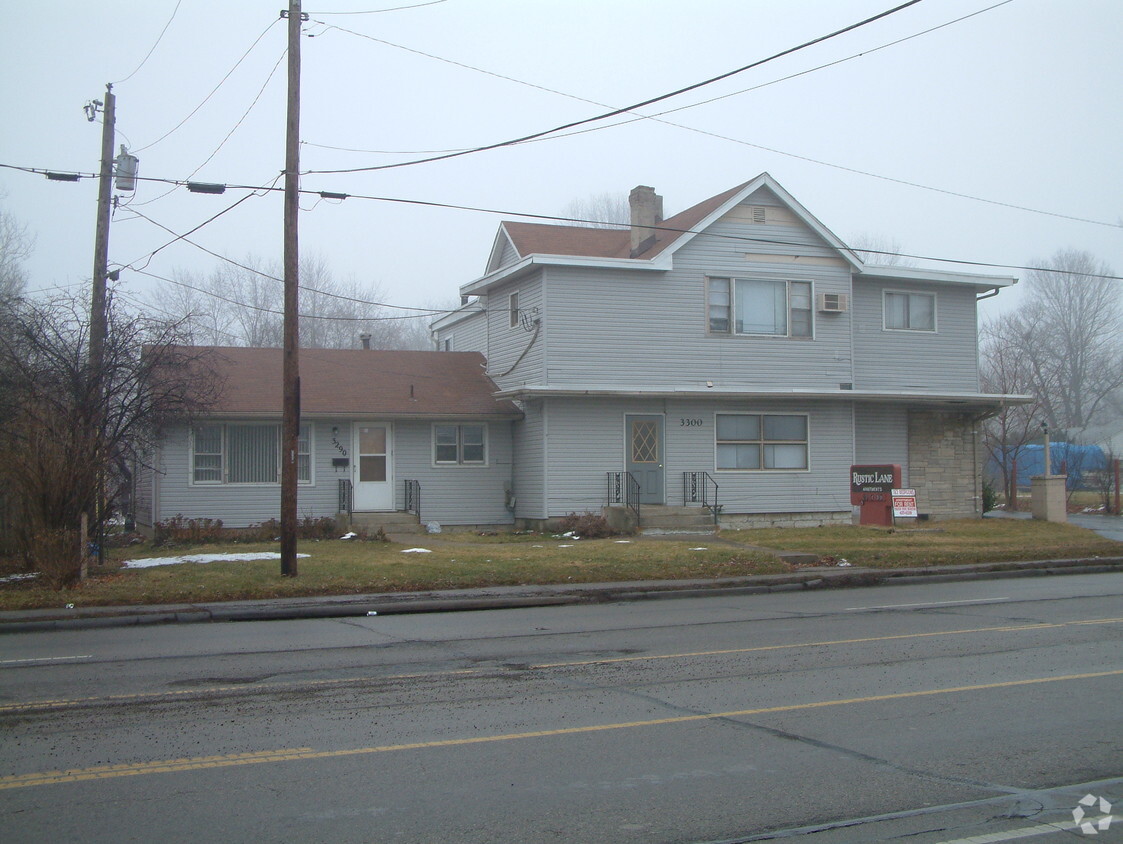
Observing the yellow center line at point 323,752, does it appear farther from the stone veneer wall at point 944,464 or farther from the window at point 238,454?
the stone veneer wall at point 944,464

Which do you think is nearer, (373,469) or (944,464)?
(373,469)

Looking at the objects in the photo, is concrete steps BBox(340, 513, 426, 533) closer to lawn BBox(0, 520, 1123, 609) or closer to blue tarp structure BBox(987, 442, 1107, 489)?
lawn BBox(0, 520, 1123, 609)

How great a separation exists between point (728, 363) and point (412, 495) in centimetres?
873

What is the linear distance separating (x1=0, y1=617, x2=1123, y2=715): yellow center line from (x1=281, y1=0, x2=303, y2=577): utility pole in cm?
756

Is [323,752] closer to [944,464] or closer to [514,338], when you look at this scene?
[514,338]

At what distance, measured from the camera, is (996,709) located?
779cm

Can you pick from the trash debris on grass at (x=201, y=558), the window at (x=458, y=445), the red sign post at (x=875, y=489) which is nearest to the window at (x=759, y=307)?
the red sign post at (x=875, y=489)

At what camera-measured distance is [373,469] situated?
26391 mm

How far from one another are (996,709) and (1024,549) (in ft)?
48.1

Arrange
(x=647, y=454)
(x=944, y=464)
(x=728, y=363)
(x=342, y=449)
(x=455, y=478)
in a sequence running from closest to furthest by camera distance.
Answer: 1. (x=342, y=449)
2. (x=647, y=454)
3. (x=728, y=363)
4. (x=455, y=478)
5. (x=944, y=464)

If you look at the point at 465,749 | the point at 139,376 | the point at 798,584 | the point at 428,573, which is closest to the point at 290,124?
the point at 139,376

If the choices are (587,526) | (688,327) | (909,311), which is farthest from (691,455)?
(909,311)

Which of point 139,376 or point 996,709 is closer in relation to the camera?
point 996,709

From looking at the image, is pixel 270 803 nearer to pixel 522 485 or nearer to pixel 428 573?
pixel 428 573
